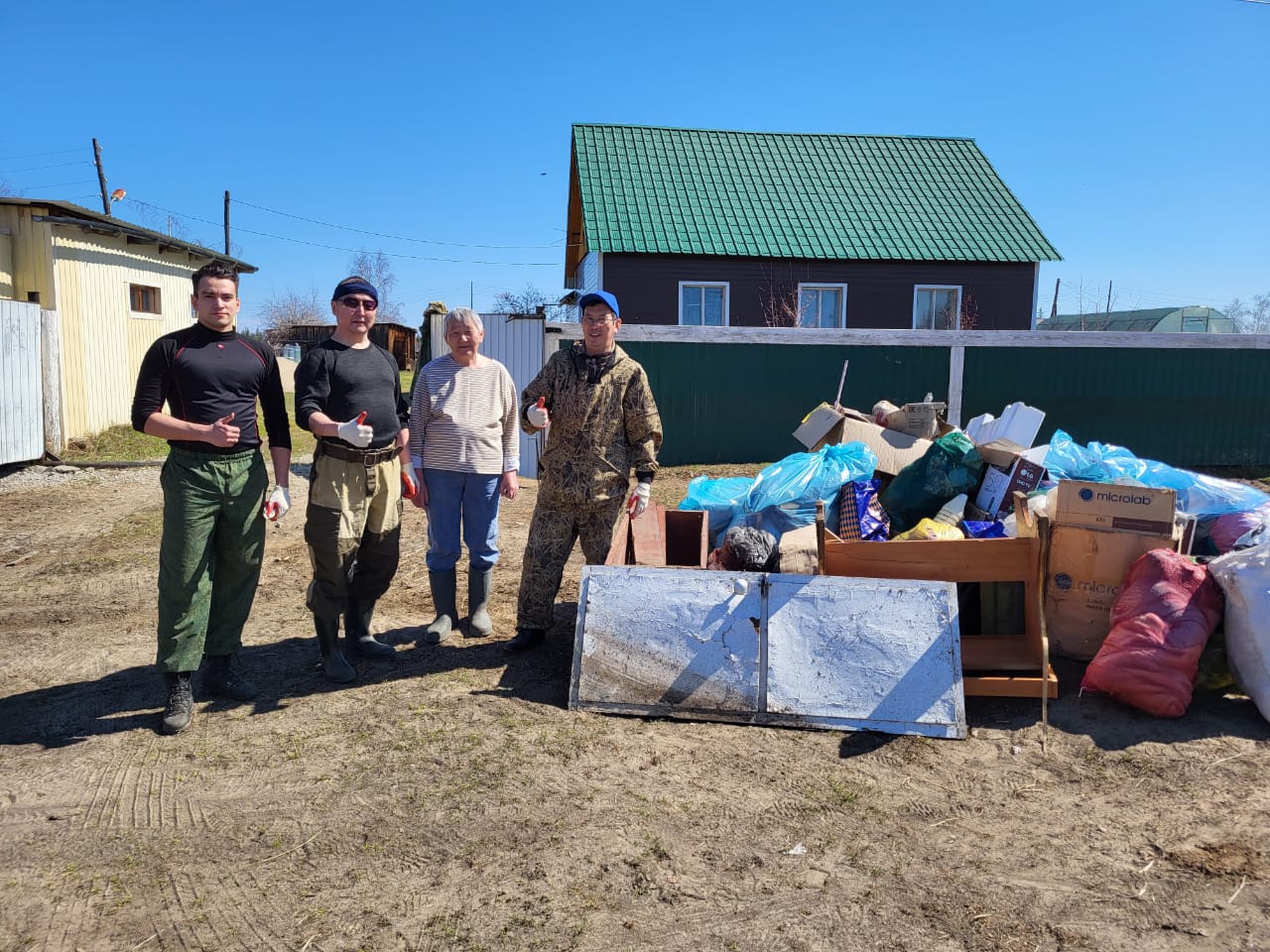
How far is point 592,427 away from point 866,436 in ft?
8.65

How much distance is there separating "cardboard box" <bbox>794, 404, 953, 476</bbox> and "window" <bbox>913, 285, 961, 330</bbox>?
1042 centimetres

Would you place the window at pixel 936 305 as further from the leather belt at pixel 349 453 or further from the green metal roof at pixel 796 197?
the leather belt at pixel 349 453

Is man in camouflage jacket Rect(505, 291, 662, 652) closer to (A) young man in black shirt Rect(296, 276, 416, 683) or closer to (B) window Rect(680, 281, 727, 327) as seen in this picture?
(A) young man in black shirt Rect(296, 276, 416, 683)

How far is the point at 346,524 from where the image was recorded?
394 cm

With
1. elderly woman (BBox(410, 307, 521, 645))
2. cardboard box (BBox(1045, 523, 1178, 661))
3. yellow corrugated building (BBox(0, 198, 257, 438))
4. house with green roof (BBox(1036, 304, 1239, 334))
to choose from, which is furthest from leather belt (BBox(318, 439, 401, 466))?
house with green roof (BBox(1036, 304, 1239, 334))

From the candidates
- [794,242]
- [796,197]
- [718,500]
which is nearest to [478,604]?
[718,500]

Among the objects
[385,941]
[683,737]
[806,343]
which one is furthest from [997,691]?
[806,343]

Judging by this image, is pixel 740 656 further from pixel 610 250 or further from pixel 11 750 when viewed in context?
pixel 610 250

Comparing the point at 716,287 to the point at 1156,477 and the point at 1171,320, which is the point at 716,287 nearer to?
the point at 1156,477

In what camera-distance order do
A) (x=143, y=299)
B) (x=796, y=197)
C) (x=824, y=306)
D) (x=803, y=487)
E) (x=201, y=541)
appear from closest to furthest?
(x=201, y=541) → (x=803, y=487) → (x=143, y=299) → (x=824, y=306) → (x=796, y=197)

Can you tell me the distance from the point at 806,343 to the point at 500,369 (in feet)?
21.8

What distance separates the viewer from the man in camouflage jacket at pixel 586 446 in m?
4.34

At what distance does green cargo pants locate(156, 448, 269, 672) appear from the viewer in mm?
3545

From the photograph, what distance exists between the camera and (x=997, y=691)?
3.88 meters
